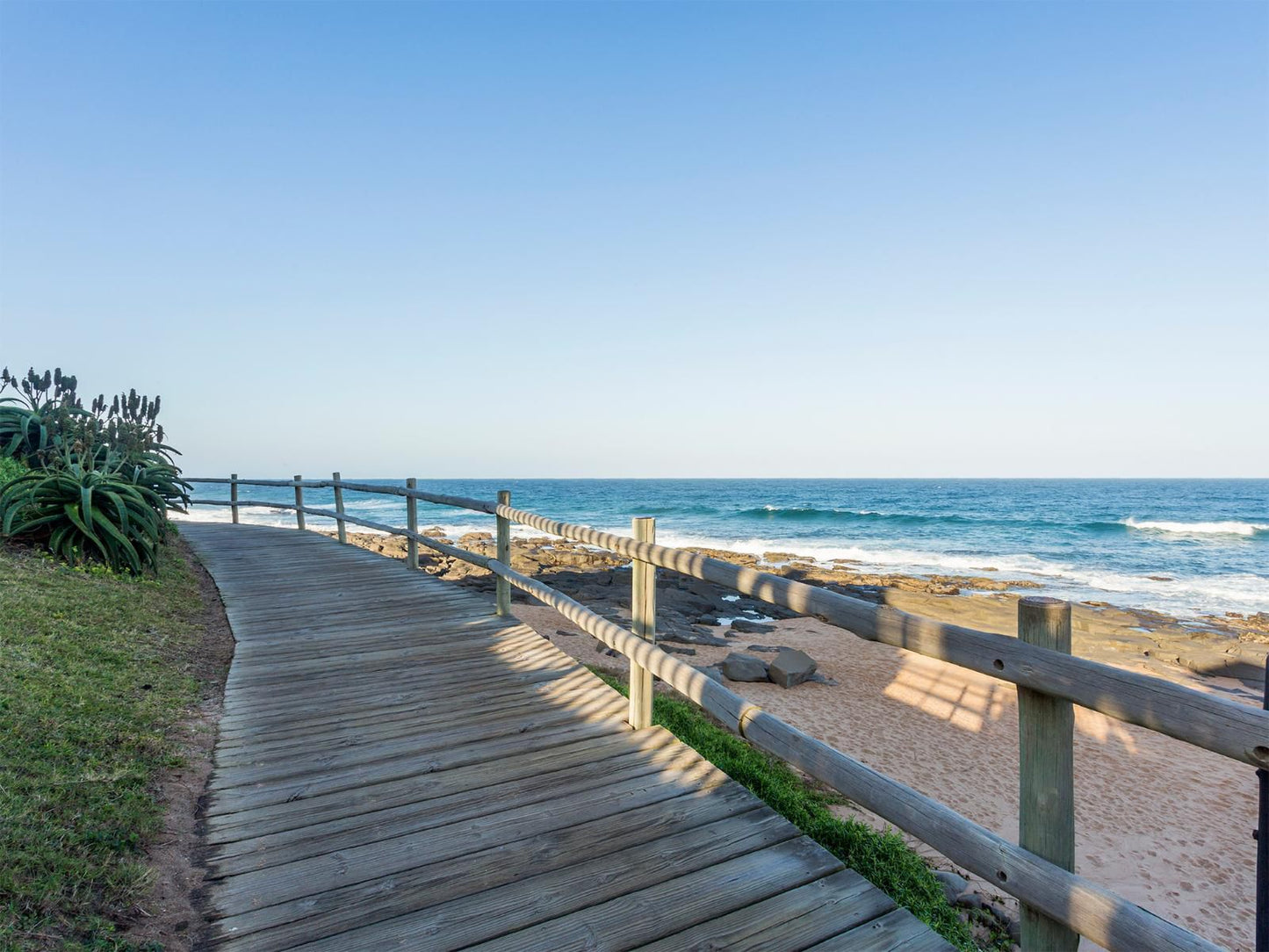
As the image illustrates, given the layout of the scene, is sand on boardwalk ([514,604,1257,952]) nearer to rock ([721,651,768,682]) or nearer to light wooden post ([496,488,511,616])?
rock ([721,651,768,682])

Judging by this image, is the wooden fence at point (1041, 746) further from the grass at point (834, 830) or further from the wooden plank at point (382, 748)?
the wooden plank at point (382, 748)

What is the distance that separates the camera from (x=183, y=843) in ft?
7.89

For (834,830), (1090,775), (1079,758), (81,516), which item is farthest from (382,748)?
(1079,758)

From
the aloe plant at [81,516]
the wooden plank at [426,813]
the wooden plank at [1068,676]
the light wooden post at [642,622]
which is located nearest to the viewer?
the wooden plank at [1068,676]

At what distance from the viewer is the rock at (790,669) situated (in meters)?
8.75

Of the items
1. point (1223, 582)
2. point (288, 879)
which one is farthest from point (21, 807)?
point (1223, 582)

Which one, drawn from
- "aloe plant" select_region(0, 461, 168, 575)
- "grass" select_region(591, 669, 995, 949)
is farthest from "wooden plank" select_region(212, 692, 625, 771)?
"aloe plant" select_region(0, 461, 168, 575)

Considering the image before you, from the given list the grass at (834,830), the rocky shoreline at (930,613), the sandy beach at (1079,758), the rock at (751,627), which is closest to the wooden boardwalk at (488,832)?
the grass at (834,830)

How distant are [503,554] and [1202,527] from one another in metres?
44.1

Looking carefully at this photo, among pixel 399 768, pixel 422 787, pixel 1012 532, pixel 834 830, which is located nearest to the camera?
pixel 422 787

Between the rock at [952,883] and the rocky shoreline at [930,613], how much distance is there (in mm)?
3865

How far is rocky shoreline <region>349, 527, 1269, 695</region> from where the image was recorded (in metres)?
11.7

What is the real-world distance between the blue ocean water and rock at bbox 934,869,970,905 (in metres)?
11.8

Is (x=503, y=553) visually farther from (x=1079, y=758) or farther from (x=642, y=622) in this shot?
(x=1079, y=758)
